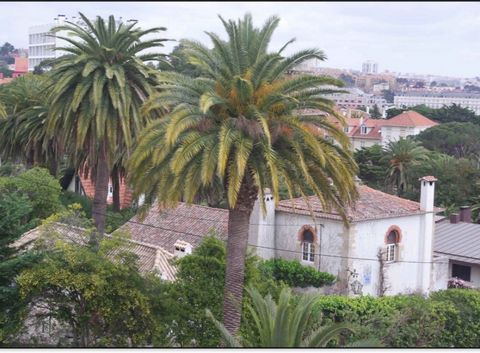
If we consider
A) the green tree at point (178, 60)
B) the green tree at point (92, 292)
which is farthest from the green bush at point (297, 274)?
the green tree at point (92, 292)

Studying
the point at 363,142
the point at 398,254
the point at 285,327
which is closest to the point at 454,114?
the point at 363,142

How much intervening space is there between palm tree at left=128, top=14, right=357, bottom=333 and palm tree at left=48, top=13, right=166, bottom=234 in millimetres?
8079

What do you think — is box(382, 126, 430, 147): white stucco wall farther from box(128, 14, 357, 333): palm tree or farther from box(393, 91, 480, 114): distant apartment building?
box(128, 14, 357, 333): palm tree

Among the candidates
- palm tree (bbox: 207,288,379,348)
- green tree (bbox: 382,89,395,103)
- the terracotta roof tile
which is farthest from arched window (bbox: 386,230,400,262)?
green tree (bbox: 382,89,395,103)

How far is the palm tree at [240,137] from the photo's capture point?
15906mm

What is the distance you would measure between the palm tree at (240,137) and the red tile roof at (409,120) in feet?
169

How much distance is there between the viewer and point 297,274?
28.9 m

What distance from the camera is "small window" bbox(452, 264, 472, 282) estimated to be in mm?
34925

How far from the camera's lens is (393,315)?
924 inches

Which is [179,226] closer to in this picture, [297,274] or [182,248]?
[182,248]

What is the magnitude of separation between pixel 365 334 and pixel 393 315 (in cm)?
187

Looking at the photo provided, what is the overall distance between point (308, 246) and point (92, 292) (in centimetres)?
1361

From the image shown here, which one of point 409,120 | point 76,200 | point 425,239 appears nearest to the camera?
point 425,239

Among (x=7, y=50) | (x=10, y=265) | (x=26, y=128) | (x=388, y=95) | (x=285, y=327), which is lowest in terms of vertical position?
(x=285, y=327)
